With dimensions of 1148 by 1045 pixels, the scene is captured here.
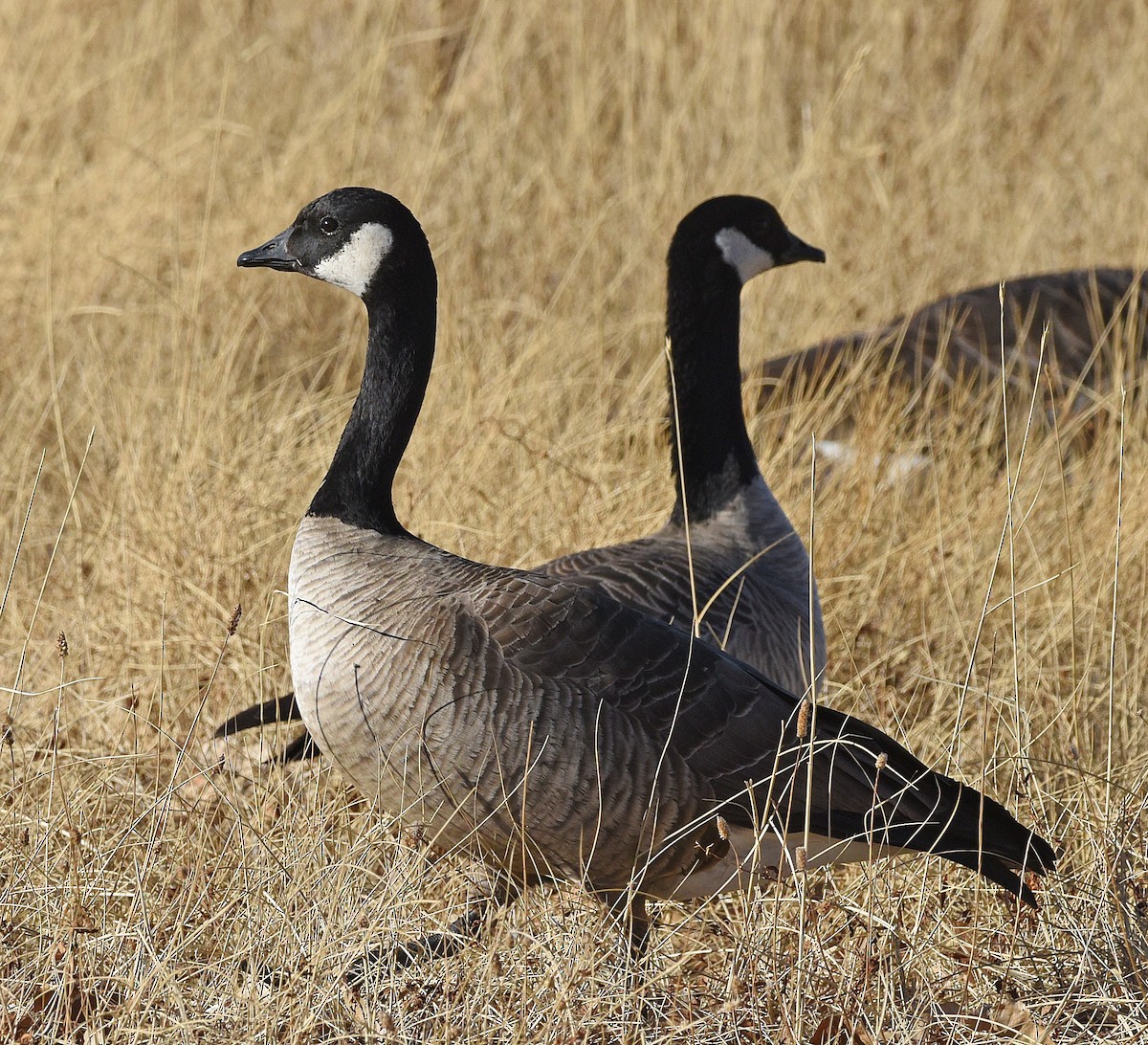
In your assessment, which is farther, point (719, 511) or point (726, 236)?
point (726, 236)

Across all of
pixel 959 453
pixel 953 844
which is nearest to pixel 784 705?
pixel 953 844

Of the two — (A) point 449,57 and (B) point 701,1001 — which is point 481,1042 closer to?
(B) point 701,1001

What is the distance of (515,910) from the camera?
10.3 ft

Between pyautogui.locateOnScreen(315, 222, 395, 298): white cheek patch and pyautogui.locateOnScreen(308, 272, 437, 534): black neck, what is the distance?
0.06 metres

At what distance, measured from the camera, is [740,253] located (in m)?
4.41

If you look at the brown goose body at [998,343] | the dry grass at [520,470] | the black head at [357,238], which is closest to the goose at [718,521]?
the dry grass at [520,470]

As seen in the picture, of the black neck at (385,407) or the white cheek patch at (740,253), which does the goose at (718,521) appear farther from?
the black neck at (385,407)

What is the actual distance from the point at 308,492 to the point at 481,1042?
7.56ft

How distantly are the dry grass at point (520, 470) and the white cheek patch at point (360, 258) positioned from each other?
0.72 m

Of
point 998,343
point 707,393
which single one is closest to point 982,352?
point 998,343

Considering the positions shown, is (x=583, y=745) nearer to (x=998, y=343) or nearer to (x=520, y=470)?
(x=520, y=470)

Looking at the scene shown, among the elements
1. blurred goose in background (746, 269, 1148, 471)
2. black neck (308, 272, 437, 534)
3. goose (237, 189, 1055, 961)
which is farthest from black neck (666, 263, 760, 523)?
goose (237, 189, 1055, 961)

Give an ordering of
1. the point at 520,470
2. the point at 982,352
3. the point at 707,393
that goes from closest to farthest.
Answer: the point at 707,393 < the point at 520,470 < the point at 982,352

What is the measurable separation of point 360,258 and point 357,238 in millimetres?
43
